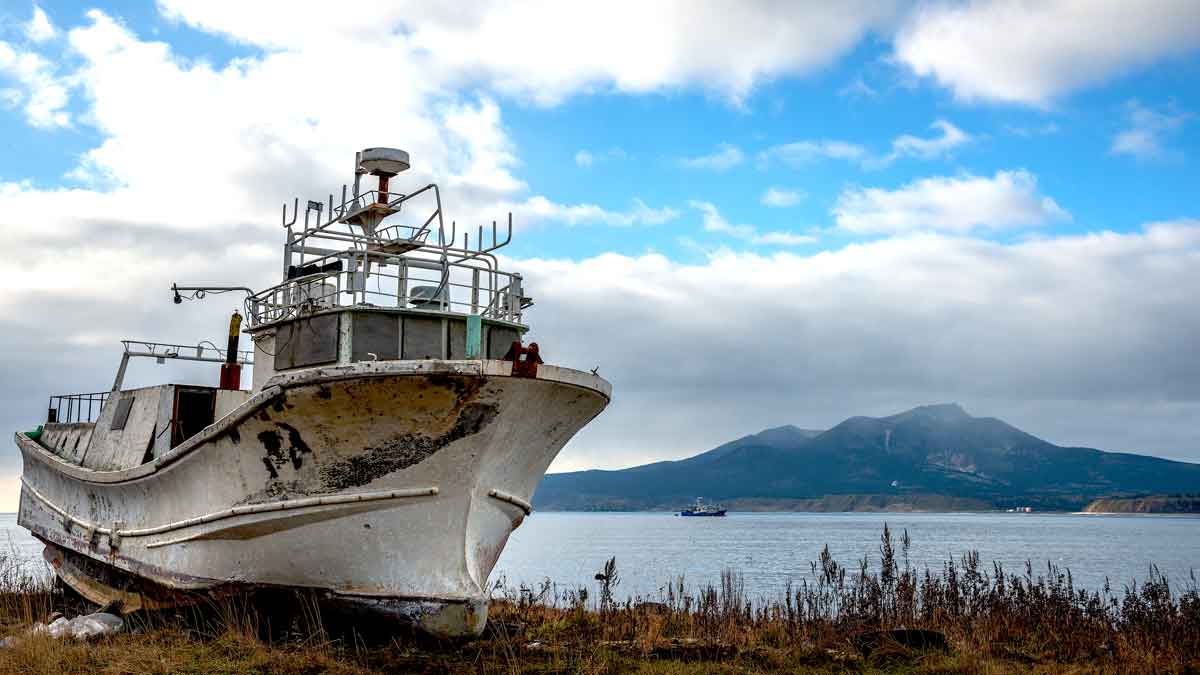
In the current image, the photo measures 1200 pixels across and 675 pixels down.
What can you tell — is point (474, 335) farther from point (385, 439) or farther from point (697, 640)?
point (697, 640)

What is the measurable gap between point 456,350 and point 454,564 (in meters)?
2.53

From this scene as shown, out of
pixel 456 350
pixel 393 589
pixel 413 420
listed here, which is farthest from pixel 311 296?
pixel 393 589

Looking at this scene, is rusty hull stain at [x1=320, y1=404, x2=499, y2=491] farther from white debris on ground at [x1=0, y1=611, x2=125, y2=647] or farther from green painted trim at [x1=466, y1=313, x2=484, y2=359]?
white debris on ground at [x1=0, y1=611, x2=125, y2=647]

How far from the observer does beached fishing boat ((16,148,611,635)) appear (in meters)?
10.5

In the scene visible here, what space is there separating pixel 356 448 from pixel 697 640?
4460 millimetres

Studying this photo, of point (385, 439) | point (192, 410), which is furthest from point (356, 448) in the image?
point (192, 410)

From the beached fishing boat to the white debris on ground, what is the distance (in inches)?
19.6

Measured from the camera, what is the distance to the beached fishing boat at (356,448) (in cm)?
1053

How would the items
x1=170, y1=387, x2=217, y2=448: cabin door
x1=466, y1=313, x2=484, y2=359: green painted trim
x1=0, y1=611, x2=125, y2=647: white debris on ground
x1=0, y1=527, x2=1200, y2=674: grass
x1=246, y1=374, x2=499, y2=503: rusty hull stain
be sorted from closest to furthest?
1. x1=0, y1=527, x2=1200, y2=674: grass
2. x1=246, y1=374, x2=499, y2=503: rusty hull stain
3. x1=0, y1=611, x2=125, y2=647: white debris on ground
4. x1=466, y1=313, x2=484, y2=359: green painted trim
5. x1=170, y1=387, x2=217, y2=448: cabin door

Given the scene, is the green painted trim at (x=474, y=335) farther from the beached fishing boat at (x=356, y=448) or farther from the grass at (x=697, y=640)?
the grass at (x=697, y=640)

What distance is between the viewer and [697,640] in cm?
1198

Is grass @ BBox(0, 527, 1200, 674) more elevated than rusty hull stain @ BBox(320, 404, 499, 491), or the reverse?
rusty hull stain @ BBox(320, 404, 499, 491)

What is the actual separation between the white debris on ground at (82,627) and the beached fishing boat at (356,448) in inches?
19.6

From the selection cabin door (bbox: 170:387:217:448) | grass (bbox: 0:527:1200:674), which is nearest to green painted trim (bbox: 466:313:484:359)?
grass (bbox: 0:527:1200:674)
